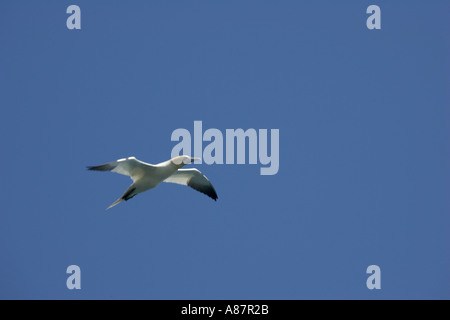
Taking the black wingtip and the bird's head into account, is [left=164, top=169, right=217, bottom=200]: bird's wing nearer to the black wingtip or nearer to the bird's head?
the bird's head

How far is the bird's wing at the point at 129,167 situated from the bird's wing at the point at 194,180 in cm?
185

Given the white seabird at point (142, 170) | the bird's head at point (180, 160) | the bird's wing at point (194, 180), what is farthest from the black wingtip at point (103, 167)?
the bird's wing at point (194, 180)

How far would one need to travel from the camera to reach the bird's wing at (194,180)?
20891mm

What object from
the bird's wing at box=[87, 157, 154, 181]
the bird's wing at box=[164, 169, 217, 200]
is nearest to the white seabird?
the bird's wing at box=[87, 157, 154, 181]

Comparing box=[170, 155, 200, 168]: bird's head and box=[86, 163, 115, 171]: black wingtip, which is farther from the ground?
box=[170, 155, 200, 168]: bird's head

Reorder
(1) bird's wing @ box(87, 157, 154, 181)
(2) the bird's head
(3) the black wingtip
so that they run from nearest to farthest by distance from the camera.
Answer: (3) the black wingtip
(1) bird's wing @ box(87, 157, 154, 181)
(2) the bird's head

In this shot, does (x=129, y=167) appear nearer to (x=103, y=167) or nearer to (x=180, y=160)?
(x=103, y=167)

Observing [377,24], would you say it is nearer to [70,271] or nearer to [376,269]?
[376,269]

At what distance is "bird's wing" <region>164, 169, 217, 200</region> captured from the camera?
20.9 metres

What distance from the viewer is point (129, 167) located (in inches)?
749

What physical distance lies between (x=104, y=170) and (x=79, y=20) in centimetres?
652

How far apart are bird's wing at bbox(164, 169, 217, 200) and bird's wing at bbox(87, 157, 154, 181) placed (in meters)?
1.85

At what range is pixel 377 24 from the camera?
2444cm

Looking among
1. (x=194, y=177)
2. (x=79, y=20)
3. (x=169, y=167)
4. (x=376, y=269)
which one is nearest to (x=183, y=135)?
(x=194, y=177)
